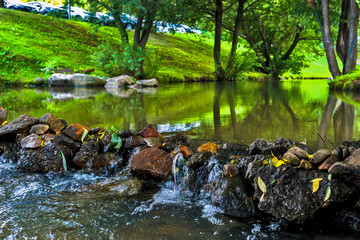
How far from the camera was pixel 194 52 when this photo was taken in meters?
37.0

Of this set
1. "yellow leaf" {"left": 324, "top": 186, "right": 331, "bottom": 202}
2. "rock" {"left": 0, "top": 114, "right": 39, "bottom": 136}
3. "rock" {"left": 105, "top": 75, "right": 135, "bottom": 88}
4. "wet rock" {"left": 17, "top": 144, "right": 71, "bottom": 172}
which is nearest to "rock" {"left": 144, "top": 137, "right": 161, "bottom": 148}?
"wet rock" {"left": 17, "top": 144, "right": 71, "bottom": 172}

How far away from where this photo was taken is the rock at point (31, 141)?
4547mm

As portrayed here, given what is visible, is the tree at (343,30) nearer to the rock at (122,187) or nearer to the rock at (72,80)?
the rock at (72,80)

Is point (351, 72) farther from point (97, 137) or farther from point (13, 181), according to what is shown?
point (13, 181)

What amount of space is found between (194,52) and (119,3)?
2127cm

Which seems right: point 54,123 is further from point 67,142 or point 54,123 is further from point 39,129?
point 67,142

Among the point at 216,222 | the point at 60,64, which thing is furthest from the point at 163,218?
the point at 60,64

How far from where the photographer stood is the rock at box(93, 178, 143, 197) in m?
3.45

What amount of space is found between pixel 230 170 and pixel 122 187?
4.32 ft

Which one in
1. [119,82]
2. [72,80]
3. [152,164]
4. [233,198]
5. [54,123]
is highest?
[72,80]

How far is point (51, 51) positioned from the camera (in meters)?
22.0

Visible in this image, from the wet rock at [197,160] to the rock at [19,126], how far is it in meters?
2.98

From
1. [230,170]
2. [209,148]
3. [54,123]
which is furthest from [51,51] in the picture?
[230,170]

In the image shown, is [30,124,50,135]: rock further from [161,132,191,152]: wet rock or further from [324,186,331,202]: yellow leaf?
[324,186,331,202]: yellow leaf
